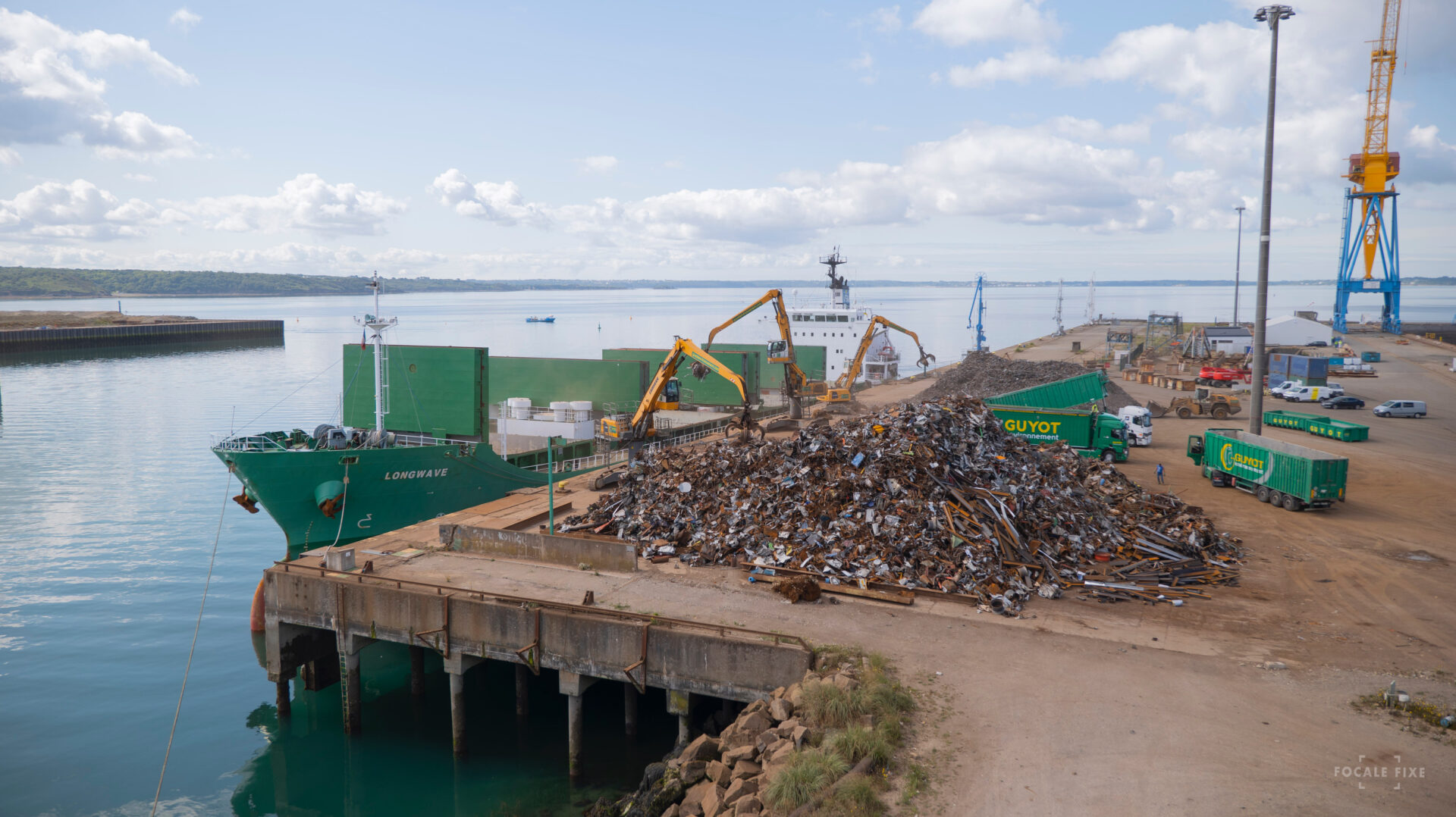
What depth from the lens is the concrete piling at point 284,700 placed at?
17.8 m

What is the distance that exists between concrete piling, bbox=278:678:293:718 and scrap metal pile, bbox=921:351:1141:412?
34.5 meters

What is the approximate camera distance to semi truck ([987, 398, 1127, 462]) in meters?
29.6

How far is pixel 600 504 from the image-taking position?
21719 millimetres

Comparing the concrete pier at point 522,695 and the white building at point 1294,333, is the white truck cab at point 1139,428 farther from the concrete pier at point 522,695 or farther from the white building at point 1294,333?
the white building at point 1294,333

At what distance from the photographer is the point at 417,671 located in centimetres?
1811

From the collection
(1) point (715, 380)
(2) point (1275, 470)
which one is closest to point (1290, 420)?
(2) point (1275, 470)

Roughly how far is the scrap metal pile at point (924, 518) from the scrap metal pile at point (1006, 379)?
23.9m

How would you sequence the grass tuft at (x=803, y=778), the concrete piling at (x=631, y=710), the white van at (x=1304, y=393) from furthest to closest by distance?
the white van at (x=1304, y=393) < the concrete piling at (x=631, y=710) < the grass tuft at (x=803, y=778)

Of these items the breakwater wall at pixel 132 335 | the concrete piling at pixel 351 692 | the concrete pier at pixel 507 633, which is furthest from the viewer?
the breakwater wall at pixel 132 335

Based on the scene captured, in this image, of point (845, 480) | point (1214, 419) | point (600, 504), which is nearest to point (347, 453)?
point (600, 504)

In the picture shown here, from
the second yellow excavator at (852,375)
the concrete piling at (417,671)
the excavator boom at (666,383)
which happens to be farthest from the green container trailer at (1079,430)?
the concrete piling at (417,671)

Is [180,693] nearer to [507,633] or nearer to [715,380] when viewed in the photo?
[507,633]

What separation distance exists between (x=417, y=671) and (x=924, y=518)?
11735 mm

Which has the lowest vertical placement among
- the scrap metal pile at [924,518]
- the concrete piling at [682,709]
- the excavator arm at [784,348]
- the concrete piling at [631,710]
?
the concrete piling at [631,710]
